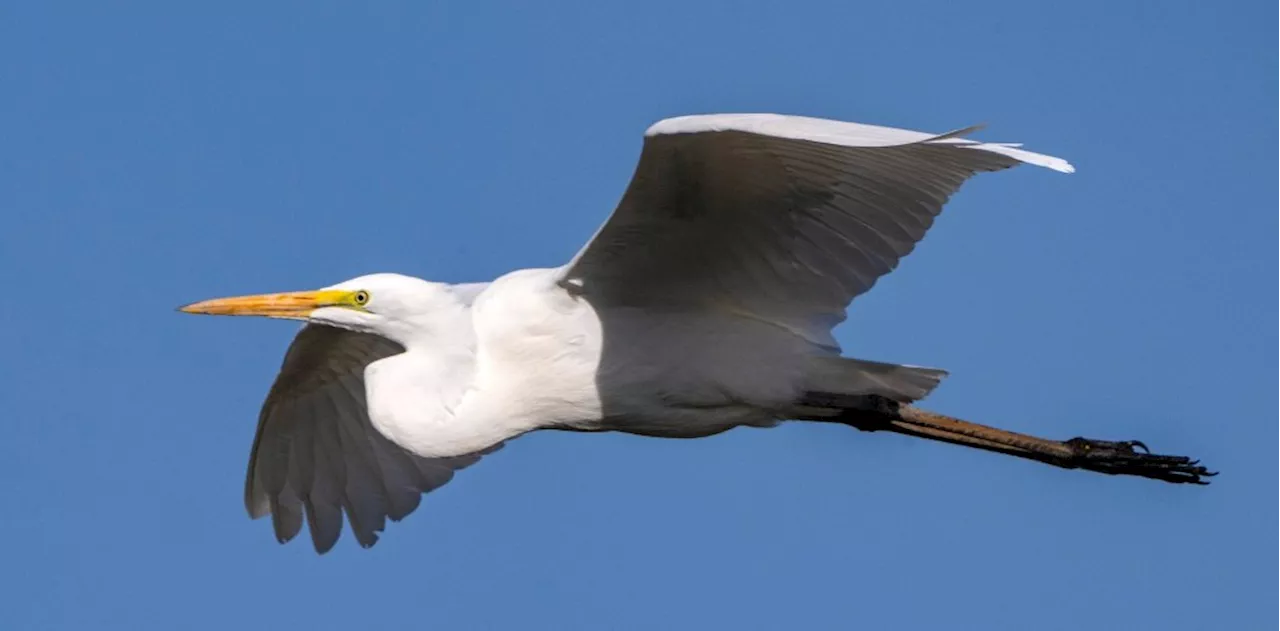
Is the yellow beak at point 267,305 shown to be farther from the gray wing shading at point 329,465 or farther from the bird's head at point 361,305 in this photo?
the gray wing shading at point 329,465

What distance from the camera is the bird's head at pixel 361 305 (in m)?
7.95

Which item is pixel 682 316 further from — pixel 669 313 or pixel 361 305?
pixel 361 305

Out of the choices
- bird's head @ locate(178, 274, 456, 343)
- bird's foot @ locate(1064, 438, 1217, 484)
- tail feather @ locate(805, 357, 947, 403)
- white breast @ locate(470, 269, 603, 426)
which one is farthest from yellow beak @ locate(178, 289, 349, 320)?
bird's foot @ locate(1064, 438, 1217, 484)

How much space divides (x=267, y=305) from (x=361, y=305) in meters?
0.48

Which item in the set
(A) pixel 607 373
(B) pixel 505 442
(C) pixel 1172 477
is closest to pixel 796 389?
(A) pixel 607 373

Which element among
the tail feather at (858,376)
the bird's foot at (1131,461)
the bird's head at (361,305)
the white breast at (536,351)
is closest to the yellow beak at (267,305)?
the bird's head at (361,305)

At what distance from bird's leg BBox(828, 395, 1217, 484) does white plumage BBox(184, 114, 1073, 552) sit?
36cm

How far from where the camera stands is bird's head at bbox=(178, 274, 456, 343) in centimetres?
795

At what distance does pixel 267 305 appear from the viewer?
26.8ft

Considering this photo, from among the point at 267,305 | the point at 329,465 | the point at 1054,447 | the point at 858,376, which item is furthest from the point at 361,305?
the point at 1054,447

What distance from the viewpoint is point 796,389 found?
795cm

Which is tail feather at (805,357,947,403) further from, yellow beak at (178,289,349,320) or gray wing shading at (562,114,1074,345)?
yellow beak at (178,289,349,320)

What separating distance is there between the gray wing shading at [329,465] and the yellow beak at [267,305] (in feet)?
4.54

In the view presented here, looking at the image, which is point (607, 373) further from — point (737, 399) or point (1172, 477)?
point (1172, 477)
